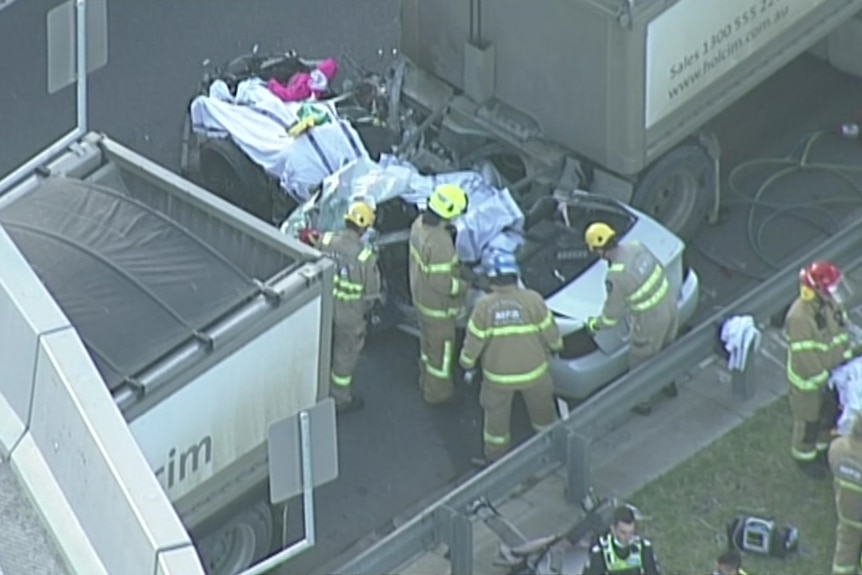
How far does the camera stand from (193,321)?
16.0m

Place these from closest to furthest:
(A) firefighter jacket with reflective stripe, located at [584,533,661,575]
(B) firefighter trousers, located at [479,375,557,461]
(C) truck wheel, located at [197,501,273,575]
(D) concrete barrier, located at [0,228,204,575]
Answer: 1. (D) concrete barrier, located at [0,228,204,575]
2. (A) firefighter jacket with reflective stripe, located at [584,533,661,575]
3. (C) truck wheel, located at [197,501,273,575]
4. (B) firefighter trousers, located at [479,375,557,461]

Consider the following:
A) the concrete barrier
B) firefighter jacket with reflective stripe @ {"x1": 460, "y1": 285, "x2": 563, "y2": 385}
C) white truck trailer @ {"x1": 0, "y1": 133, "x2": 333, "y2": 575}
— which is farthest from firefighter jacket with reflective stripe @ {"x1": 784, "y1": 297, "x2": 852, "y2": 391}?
the concrete barrier

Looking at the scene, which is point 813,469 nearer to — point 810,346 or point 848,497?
point 810,346

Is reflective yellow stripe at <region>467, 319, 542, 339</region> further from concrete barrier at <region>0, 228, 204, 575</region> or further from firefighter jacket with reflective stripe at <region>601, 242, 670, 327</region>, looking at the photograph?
concrete barrier at <region>0, 228, 204, 575</region>

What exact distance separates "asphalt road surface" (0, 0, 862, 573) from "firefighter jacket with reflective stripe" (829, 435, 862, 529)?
2459 mm

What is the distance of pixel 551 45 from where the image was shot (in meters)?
18.5

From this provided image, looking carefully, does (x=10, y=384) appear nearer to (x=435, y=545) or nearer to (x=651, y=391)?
(x=435, y=545)

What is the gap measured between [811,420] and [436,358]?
2311mm

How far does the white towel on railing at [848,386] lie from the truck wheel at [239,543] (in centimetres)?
324

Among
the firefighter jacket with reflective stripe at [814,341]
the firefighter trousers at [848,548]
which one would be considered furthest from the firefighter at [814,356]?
the firefighter trousers at [848,548]

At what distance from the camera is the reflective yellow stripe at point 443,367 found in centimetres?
1822

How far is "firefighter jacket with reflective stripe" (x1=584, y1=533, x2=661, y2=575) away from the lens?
52.6 ft

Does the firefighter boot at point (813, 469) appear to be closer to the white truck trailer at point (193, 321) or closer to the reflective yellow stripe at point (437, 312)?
the reflective yellow stripe at point (437, 312)

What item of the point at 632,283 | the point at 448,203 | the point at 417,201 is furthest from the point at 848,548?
the point at 417,201
